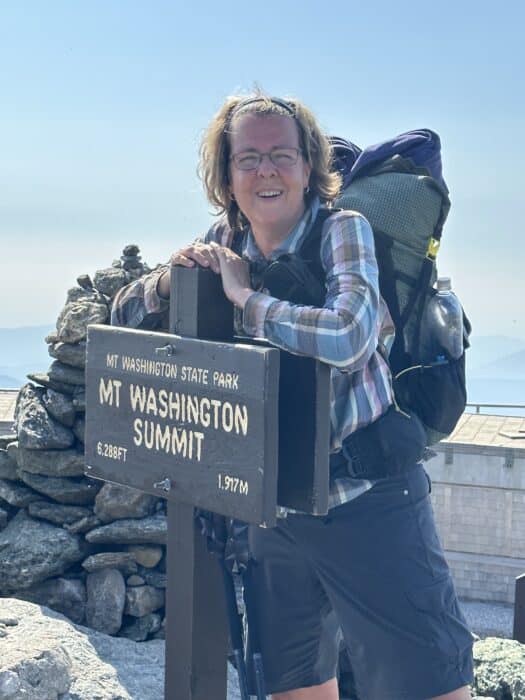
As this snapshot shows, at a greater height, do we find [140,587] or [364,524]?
[364,524]

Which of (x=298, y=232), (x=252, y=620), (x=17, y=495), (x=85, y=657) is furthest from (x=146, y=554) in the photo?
(x=298, y=232)

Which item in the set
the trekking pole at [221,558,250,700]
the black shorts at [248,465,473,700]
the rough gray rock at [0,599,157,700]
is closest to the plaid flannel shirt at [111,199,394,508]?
the black shorts at [248,465,473,700]

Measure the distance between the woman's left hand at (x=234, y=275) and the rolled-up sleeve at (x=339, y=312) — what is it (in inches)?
2.8

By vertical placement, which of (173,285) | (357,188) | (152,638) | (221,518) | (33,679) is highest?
(357,188)

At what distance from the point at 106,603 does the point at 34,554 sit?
Answer: 2.20 feet

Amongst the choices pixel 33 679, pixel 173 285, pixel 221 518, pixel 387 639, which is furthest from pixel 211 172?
pixel 33 679

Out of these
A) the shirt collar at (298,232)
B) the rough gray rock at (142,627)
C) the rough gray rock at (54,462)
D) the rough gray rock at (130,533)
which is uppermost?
the shirt collar at (298,232)

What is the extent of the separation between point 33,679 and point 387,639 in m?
2.11

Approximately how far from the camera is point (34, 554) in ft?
25.6

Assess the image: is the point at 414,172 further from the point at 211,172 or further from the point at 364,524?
the point at 364,524

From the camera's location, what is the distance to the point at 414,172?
341 centimetres

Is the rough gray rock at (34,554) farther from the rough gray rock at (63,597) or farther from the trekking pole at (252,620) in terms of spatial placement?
the trekking pole at (252,620)

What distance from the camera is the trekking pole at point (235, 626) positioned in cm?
342

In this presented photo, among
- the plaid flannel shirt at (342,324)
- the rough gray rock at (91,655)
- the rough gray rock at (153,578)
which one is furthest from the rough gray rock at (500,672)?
the plaid flannel shirt at (342,324)
